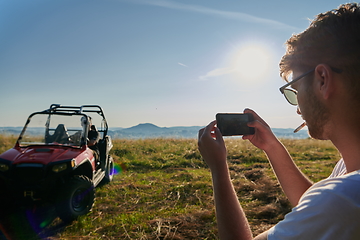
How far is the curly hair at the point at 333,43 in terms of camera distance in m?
0.94

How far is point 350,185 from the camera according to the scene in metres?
0.73

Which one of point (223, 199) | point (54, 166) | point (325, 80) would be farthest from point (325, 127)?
point (54, 166)

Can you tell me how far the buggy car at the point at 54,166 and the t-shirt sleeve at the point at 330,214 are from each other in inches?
155

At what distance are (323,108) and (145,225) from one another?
347 cm

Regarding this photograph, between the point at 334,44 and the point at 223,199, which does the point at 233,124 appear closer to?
the point at 223,199

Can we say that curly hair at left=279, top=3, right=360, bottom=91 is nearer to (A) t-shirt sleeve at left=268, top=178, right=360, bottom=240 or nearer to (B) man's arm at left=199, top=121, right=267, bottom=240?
(A) t-shirt sleeve at left=268, top=178, right=360, bottom=240

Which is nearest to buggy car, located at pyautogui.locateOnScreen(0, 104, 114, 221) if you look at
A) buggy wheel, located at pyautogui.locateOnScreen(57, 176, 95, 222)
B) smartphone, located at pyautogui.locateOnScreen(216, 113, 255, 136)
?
buggy wheel, located at pyautogui.locateOnScreen(57, 176, 95, 222)

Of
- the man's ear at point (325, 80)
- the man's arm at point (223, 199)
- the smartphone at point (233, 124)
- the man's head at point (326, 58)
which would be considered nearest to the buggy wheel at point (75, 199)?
the smartphone at point (233, 124)

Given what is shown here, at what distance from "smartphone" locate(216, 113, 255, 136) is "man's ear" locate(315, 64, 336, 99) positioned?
0.72m

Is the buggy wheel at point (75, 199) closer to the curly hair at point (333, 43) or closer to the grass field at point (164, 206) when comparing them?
the grass field at point (164, 206)

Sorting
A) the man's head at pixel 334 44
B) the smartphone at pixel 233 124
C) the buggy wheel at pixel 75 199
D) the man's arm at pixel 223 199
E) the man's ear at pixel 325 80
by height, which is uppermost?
the man's head at pixel 334 44

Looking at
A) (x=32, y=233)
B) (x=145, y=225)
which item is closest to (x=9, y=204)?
(x=32, y=233)

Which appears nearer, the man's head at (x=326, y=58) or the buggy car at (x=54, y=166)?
the man's head at (x=326, y=58)

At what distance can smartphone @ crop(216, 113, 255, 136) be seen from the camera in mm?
1655
